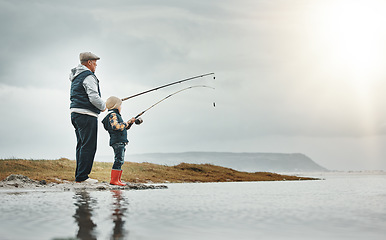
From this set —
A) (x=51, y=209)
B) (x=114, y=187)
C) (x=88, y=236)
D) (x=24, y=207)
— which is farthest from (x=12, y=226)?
(x=114, y=187)

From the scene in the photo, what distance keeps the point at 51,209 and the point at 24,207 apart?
52cm

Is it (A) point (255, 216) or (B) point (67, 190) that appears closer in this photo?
(A) point (255, 216)

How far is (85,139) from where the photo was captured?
10.1 meters

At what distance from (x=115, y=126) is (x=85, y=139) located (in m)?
0.76

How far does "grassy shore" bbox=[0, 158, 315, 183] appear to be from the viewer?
14234mm

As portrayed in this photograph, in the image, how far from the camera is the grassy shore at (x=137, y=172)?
14234mm

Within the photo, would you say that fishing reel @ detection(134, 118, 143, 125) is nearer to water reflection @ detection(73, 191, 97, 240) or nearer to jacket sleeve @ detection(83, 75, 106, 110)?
jacket sleeve @ detection(83, 75, 106, 110)

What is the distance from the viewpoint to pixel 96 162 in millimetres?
19094

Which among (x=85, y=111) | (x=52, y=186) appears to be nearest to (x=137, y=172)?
(x=52, y=186)

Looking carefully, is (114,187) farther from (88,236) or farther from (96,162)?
(96,162)

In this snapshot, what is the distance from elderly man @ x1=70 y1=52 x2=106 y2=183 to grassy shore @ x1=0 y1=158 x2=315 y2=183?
8.78 ft

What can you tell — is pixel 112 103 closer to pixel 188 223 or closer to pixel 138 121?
pixel 138 121


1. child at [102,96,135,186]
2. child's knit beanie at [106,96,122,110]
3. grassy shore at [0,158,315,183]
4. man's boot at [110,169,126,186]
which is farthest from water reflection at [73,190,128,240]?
grassy shore at [0,158,315,183]

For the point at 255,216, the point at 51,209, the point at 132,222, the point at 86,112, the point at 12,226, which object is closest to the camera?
the point at 12,226
